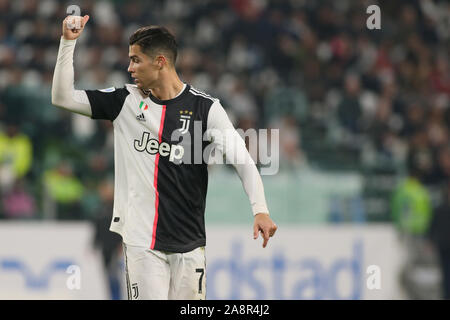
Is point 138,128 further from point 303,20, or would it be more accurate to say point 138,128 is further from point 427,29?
point 427,29

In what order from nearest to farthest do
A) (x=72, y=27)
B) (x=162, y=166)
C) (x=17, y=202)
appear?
1. (x=72, y=27)
2. (x=162, y=166)
3. (x=17, y=202)

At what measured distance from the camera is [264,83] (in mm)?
15680

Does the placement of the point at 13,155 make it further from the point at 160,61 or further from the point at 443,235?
the point at 160,61

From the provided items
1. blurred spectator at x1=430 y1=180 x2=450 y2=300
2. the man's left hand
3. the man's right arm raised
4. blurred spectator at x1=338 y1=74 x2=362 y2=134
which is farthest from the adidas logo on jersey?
blurred spectator at x1=338 y1=74 x2=362 y2=134

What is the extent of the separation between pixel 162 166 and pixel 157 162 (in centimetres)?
4

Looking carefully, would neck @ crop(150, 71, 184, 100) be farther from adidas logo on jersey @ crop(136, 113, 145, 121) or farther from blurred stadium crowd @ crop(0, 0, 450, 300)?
blurred stadium crowd @ crop(0, 0, 450, 300)

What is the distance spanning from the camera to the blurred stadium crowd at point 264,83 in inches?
488

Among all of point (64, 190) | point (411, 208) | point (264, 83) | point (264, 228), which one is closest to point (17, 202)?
point (64, 190)

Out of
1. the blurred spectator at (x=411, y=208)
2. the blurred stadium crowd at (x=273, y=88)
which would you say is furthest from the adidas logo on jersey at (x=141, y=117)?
the blurred spectator at (x=411, y=208)

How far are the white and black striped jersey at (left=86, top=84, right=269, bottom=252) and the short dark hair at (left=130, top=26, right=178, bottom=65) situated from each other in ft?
1.05

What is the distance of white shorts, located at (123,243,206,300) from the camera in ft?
17.4

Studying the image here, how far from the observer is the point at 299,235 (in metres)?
13.0

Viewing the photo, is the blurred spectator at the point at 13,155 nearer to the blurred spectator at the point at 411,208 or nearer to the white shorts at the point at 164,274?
the blurred spectator at the point at 411,208
